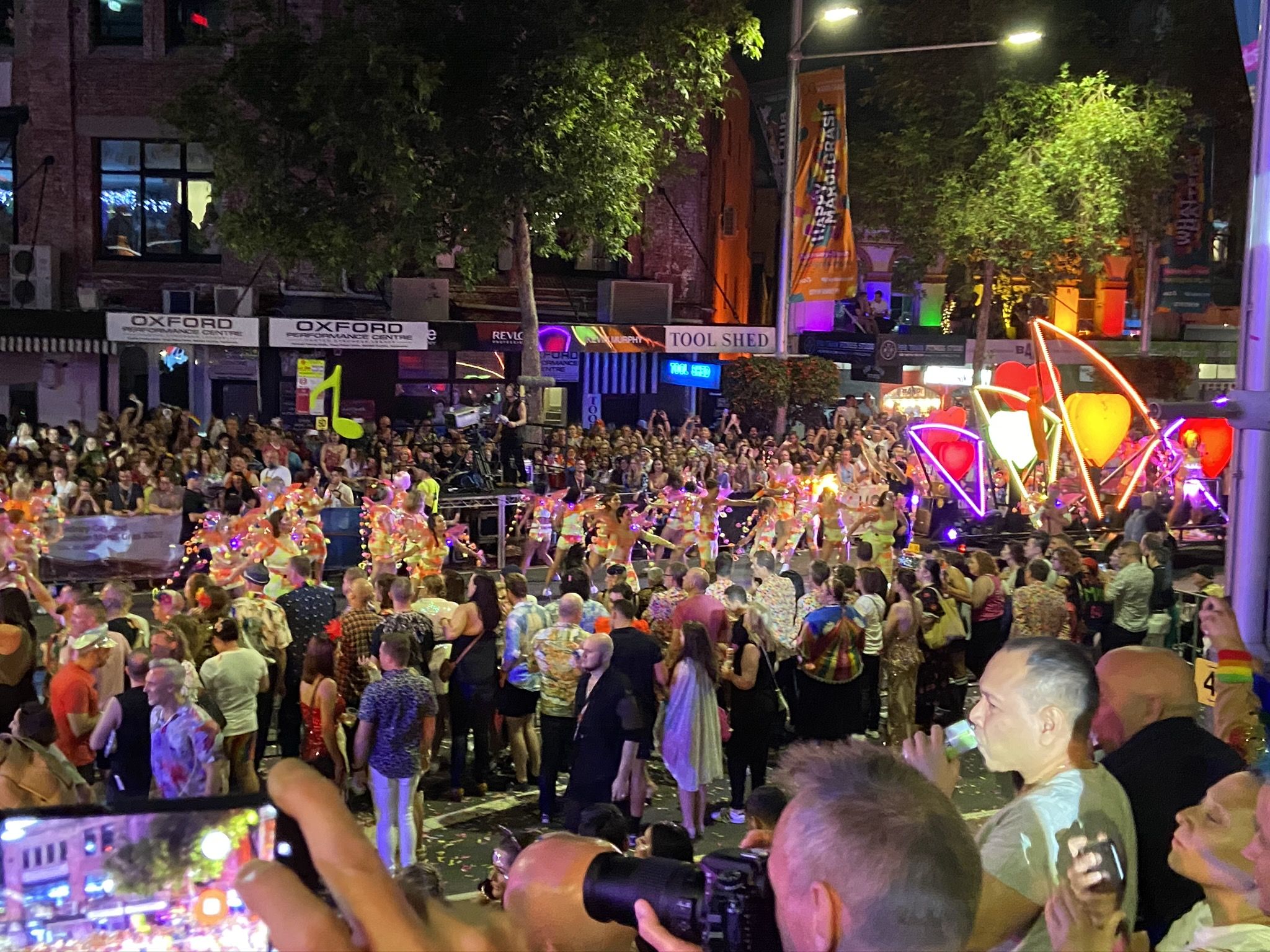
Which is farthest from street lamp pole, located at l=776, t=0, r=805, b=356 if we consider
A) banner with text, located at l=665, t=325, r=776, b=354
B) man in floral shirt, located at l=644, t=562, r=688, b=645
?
man in floral shirt, located at l=644, t=562, r=688, b=645

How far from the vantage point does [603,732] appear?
809 centimetres

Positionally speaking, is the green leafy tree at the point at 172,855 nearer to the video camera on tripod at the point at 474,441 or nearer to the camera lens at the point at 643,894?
the camera lens at the point at 643,894

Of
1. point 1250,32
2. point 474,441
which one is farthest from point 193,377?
point 1250,32

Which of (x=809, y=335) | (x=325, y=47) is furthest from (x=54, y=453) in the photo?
(x=809, y=335)

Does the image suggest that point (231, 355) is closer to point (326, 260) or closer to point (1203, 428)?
point (326, 260)

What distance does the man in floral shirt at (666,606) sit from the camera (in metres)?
9.79

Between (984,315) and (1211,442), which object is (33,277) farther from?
(1211,442)

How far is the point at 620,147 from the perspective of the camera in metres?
20.5

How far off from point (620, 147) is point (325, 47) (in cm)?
451

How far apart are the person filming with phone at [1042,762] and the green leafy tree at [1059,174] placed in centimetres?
2600

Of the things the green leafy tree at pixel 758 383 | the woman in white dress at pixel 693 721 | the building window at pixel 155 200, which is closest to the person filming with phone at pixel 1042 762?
the woman in white dress at pixel 693 721

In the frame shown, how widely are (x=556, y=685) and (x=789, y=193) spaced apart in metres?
12.2

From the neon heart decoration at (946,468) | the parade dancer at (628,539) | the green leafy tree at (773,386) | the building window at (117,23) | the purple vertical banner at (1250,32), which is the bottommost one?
the parade dancer at (628,539)

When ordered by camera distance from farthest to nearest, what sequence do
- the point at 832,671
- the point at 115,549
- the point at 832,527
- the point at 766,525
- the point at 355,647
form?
the point at 766,525
the point at 832,527
the point at 115,549
the point at 832,671
the point at 355,647
